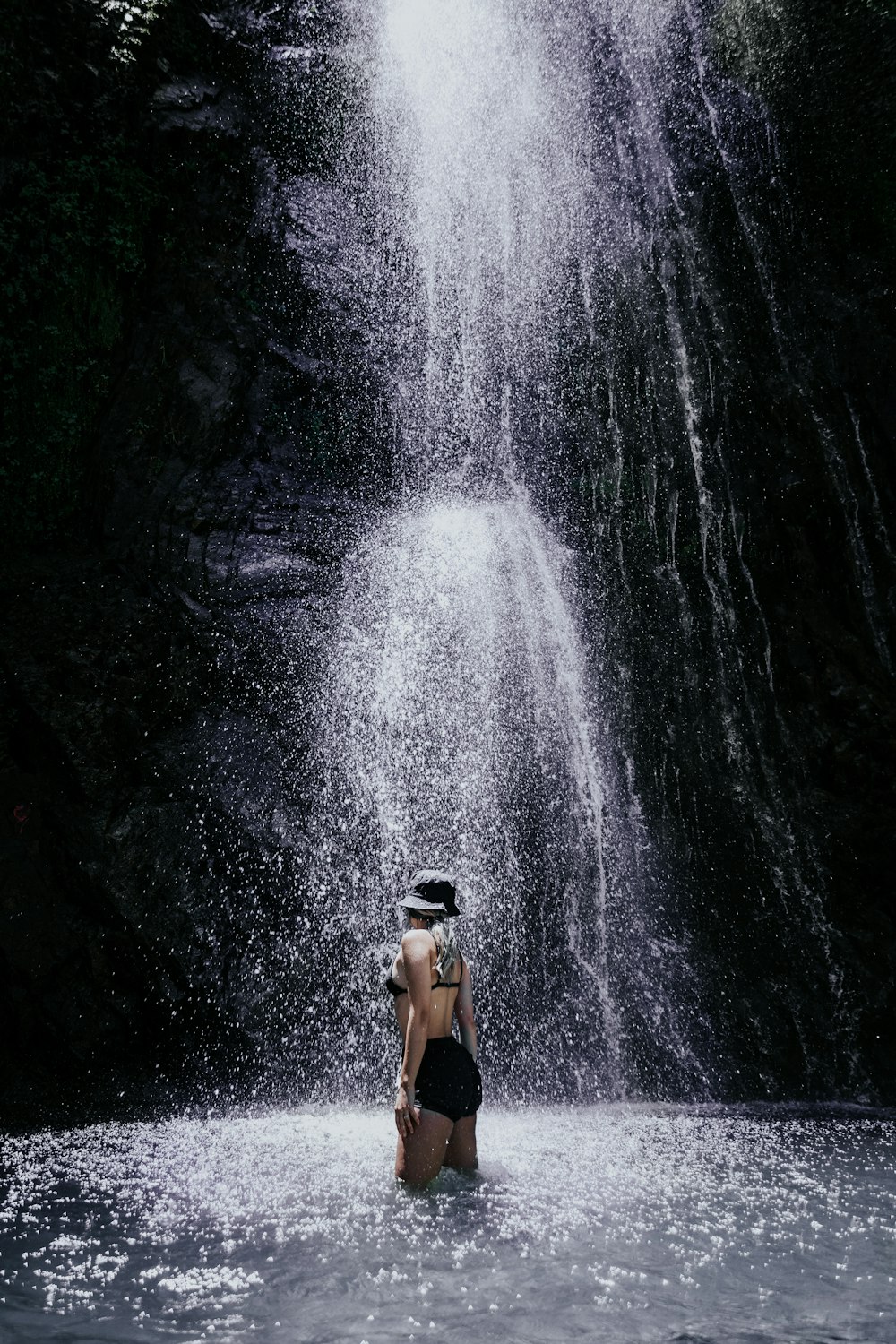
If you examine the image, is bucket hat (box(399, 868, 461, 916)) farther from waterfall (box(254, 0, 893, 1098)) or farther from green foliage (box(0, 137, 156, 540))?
green foliage (box(0, 137, 156, 540))

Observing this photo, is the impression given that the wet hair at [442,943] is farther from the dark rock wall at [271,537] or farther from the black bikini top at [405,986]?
the dark rock wall at [271,537]

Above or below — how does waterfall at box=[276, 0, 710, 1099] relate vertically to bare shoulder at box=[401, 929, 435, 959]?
above

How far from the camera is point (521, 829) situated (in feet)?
30.5

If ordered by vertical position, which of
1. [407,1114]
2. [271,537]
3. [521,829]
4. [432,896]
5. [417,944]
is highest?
[271,537]

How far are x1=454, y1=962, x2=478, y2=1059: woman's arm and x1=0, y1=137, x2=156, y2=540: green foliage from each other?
7714 millimetres

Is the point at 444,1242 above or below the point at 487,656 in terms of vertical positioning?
below

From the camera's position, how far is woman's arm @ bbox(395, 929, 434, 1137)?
461cm

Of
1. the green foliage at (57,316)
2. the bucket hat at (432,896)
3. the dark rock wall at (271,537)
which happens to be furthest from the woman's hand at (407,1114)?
the green foliage at (57,316)

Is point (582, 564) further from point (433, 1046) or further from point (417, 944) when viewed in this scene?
point (433, 1046)

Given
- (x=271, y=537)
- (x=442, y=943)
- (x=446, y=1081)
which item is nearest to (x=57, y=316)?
(x=271, y=537)

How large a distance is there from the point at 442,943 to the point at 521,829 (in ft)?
14.6

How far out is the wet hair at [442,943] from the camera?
16.0 ft

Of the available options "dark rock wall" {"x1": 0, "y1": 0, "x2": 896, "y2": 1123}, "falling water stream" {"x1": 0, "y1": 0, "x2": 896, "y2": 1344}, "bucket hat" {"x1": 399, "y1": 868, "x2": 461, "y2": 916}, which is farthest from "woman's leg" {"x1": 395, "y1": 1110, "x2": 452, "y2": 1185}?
"dark rock wall" {"x1": 0, "y1": 0, "x2": 896, "y2": 1123}

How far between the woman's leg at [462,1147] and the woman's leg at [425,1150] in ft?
0.66
